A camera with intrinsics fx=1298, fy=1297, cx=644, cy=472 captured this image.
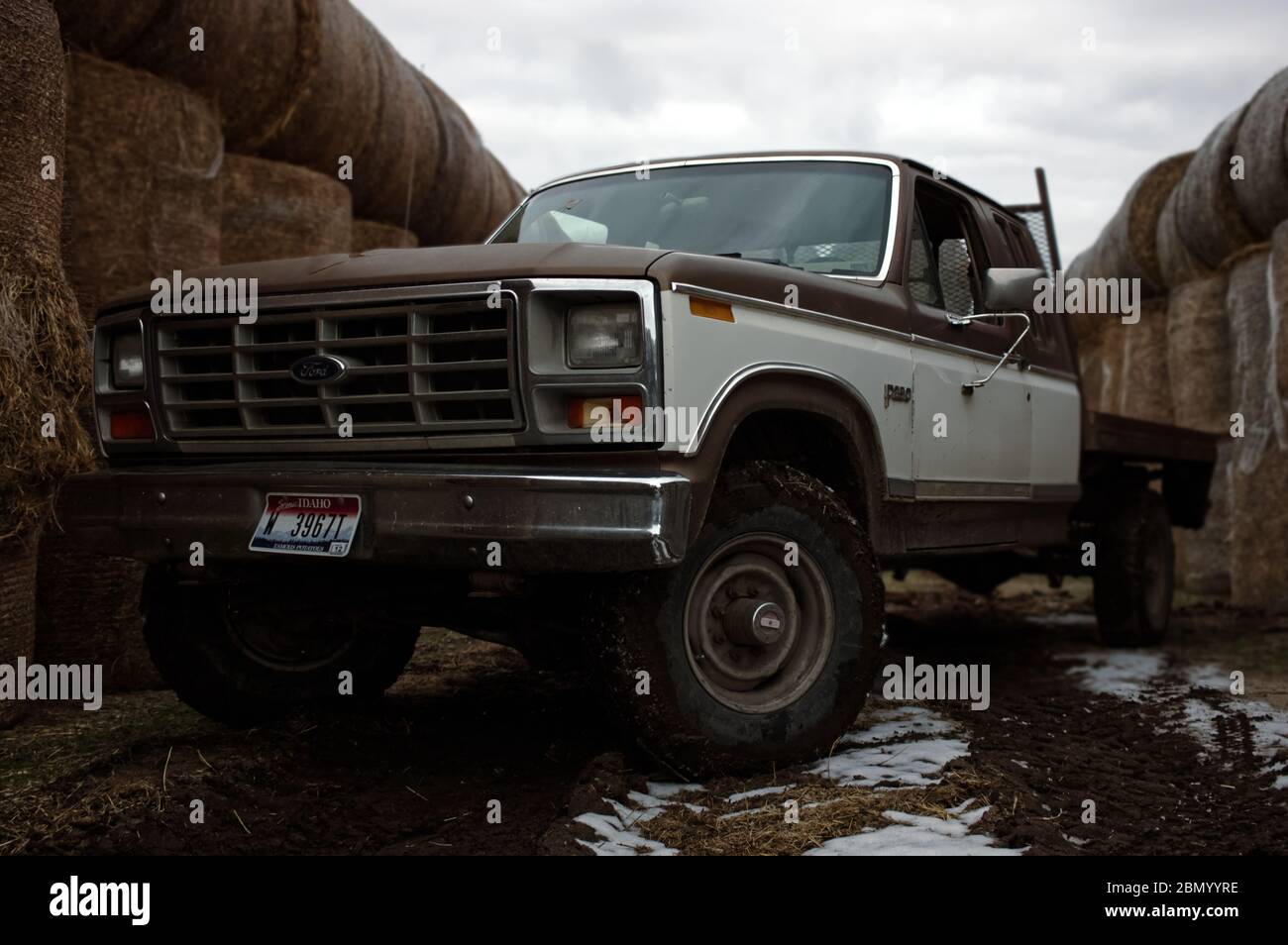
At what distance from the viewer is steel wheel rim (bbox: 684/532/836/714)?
3660mm

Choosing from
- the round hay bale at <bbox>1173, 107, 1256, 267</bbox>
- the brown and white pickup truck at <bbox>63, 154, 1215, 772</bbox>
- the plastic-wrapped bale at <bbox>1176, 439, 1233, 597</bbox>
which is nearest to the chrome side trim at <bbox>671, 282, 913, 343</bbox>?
the brown and white pickup truck at <bbox>63, 154, 1215, 772</bbox>

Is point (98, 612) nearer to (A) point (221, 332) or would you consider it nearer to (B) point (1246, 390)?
(A) point (221, 332)

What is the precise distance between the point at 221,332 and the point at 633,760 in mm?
1745

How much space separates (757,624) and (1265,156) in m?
6.37

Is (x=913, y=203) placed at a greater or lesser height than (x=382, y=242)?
lesser

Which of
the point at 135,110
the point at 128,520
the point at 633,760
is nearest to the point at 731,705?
the point at 633,760

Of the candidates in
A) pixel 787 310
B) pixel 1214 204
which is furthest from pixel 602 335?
pixel 1214 204

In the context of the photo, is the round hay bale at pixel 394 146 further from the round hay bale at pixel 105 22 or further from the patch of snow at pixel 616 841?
the patch of snow at pixel 616 841

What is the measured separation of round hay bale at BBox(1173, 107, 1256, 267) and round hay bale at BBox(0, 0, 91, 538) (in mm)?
7671

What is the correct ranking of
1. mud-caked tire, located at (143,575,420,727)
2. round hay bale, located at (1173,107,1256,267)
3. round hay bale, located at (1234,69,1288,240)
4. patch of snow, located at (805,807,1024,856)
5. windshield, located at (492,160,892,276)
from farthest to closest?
round hay bale, located at (1173,107,1256,267)
round hay bale, located at (1234,69,1288,240)
windshield, located at (492,160,892,276)
mud-caked tire, located at (143,575,420,727)
patch of snow, located at (805,807,1024,856)

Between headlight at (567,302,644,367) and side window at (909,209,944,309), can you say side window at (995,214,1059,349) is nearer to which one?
side window at (909,209,944,309)

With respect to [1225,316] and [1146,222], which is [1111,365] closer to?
[1146,222]
